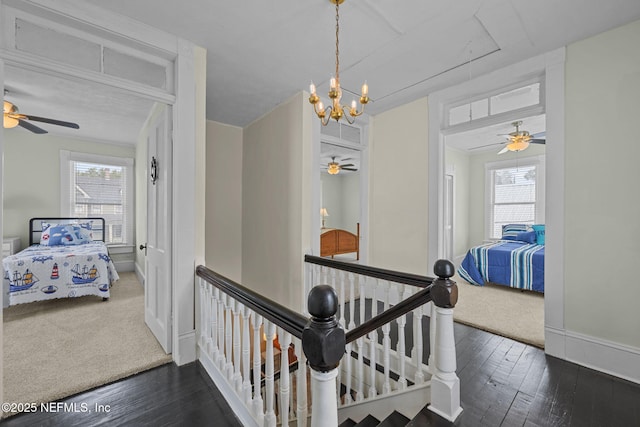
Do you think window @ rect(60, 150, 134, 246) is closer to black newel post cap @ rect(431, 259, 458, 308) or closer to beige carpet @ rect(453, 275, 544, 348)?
black newel post cap @ rect(431, 259, 458, 308)

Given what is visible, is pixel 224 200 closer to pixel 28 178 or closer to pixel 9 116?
pixel 9 116

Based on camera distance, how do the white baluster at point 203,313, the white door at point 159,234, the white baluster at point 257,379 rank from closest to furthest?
1. the white baluster at point 257,379
2. the white baluster at point 203,313
3. the white door at point 159,234

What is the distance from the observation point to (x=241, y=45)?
232 centimetres

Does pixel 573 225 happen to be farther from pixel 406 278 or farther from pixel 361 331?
pixel 361 331

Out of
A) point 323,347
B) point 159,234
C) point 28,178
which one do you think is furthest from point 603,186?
point 28,178

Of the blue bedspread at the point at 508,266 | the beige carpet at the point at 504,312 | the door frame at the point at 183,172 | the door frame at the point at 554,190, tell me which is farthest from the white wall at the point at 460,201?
the door frame at the point at 183,172

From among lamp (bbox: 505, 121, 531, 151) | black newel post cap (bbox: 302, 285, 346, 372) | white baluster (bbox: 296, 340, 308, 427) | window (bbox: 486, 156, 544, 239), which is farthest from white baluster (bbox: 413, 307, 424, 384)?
window (bbox: 486, 156, 544, 239)

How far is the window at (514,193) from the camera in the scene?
5.82 meters

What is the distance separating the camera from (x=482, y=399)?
1.78m

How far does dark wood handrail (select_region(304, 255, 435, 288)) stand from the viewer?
189cm

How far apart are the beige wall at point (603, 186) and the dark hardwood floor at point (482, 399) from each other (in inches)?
18.7

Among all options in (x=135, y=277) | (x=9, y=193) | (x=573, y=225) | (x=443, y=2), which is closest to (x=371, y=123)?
(x=443, y=2)

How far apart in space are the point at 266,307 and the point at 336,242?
5393 mm

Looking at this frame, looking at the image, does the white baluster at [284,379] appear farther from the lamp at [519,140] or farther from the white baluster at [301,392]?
the lamp at [519,140]
